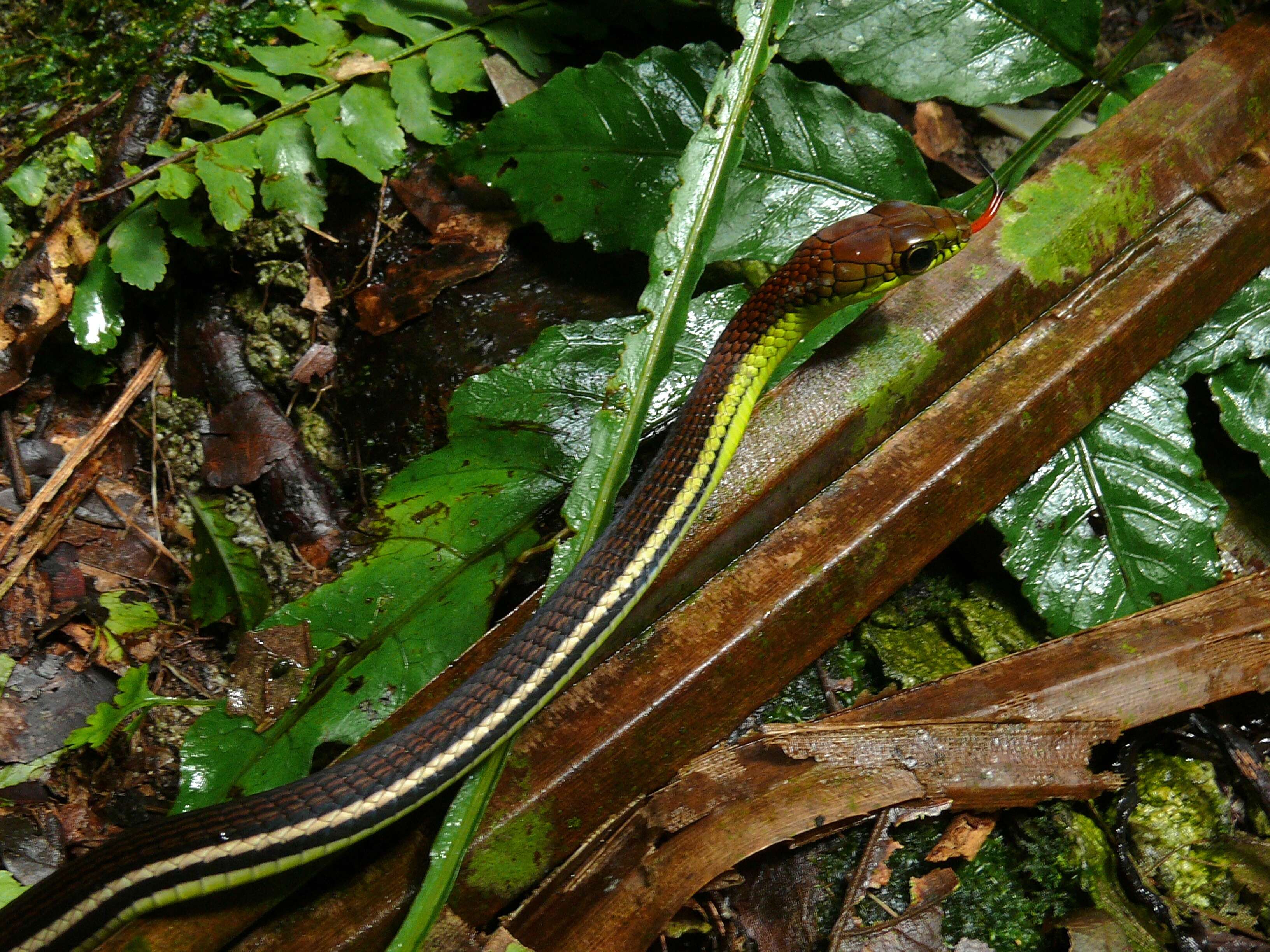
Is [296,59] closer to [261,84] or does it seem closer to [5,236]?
[261,84]

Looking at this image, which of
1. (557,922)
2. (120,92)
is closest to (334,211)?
(120,92)

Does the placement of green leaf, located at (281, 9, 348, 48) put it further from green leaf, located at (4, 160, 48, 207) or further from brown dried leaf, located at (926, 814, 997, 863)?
brown dried leaf, located at (926, 814, 997, 863)

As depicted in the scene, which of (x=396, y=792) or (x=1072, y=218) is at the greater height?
(x=1072, y=218)

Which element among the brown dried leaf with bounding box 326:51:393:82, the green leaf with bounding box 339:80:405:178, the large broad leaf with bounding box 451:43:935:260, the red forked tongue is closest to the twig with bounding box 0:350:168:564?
the green leaf with bounding box 339:80:405:178

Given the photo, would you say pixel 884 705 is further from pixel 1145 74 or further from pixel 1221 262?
pixel 1145 74

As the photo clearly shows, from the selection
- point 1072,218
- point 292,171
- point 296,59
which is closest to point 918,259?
point 1072,218

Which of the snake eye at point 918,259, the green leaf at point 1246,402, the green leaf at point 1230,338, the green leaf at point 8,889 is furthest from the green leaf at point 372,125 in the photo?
the green leaf at point 1246,402
